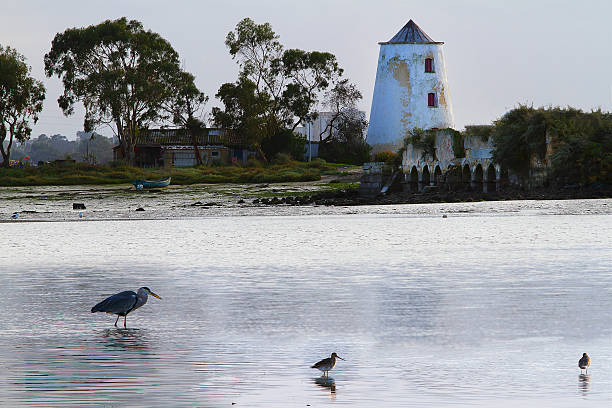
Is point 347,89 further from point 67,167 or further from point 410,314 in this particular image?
point 410,314

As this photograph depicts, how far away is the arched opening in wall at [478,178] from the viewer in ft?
144

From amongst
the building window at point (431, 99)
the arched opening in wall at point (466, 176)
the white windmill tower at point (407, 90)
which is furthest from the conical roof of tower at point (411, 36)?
the arched opening in wall at point (466, 176)

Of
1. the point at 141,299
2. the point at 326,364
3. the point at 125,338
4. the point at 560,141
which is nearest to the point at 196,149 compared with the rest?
the point at 560,141

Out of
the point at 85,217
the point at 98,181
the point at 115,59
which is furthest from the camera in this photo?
the point at 115,59

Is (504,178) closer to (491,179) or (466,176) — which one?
(491,179)

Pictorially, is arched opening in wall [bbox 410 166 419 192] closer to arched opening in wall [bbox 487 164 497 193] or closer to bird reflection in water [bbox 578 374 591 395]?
arched opening in wall [bbox 487 164 497 193]

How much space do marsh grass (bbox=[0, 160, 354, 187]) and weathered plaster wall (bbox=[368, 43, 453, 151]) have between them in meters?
4.36

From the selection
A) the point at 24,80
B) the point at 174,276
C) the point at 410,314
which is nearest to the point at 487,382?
the point at 410,314

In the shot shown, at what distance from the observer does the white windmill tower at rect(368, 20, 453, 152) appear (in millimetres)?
65125

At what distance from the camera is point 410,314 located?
9.82 m

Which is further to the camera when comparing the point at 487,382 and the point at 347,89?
the point at 347,89

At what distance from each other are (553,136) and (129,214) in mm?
16807

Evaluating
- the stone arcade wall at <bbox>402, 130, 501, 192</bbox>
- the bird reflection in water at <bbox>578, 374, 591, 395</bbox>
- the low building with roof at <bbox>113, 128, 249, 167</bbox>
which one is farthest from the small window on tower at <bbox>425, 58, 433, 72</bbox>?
the bird reflection in water at <bbox>578, 374, 591, 395</bbox>

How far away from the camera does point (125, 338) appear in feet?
27.8
